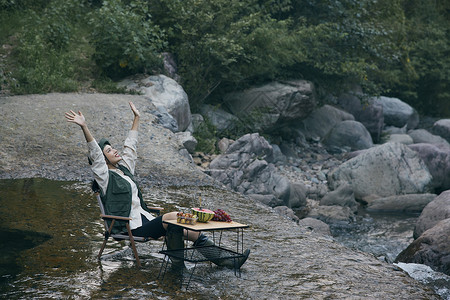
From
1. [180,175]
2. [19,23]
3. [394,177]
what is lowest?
[394,177]

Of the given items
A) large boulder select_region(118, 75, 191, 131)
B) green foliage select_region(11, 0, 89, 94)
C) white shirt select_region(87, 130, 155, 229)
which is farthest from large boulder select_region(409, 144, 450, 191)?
white shirt select_region(87, 130, 155, 229)

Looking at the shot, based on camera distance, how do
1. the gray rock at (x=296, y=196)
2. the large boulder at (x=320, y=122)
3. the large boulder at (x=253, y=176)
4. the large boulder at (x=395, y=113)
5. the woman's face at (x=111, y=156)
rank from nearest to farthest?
the woman's face at (x=111, y=156), the large boulder at (x=253, y=176), the gray rock at (x=296, y=196), the large boulder at (x=320, y=122), the large boulder at (x=395, y=113)

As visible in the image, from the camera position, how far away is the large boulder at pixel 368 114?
77.2ft

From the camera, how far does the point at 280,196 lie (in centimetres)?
1281

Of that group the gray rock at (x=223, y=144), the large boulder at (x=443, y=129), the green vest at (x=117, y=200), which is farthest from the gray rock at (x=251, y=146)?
the large boulder at (x=443, y=129)

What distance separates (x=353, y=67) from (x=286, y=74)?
2448 mm

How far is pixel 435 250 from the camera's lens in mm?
8039

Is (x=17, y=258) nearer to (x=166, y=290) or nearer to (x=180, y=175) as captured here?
(x=166, y=290)

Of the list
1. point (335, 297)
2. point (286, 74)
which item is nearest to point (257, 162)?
point (286, 74)

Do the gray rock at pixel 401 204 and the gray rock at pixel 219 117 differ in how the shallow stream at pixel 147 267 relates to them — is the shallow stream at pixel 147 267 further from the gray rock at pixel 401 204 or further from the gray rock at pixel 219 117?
the gray rock at pixel 219 117

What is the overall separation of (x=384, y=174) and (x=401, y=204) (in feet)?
4.13

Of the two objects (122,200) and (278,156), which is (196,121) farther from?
(122,200)

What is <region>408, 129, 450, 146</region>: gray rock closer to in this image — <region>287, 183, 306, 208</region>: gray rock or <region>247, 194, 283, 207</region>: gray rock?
<region>287, 183, 306, 208</region>: gray rock

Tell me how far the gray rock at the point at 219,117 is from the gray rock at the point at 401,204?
5752 mm
